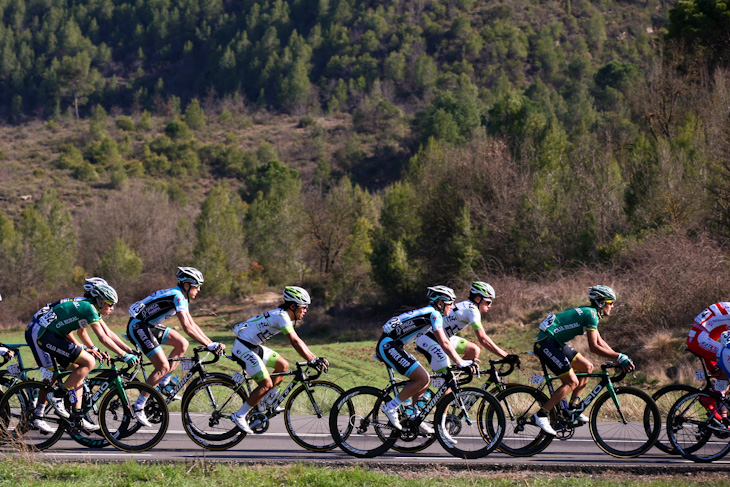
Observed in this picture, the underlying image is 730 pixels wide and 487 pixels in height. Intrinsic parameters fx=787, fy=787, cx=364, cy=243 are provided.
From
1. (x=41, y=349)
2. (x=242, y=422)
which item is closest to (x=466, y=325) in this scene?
(x=242, y=422)

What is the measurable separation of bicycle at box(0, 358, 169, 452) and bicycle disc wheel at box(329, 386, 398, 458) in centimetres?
206

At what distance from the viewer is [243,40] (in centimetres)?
15088

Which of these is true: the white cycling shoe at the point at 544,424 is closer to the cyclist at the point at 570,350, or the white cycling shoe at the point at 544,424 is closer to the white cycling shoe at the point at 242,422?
the cyclist at the point at 570,350

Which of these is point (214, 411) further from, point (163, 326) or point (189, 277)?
point (189, 277)

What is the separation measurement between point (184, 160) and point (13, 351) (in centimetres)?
9620

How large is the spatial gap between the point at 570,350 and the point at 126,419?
547cm

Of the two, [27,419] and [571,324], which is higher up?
[571,324]

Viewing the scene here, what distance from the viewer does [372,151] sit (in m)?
109

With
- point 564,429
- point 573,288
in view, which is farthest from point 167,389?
point 573,288

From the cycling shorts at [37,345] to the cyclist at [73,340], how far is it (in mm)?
37

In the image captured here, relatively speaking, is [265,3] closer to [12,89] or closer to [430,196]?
[12,89]

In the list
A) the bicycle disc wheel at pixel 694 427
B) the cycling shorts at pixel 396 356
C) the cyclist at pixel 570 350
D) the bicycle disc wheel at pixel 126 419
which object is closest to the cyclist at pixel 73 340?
the bicycle disc wheel at pixel 126 419

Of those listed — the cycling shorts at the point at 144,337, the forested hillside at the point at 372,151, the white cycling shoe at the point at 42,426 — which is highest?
the cycling shorts at the point at 144,337

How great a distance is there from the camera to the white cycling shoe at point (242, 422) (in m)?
9.48
